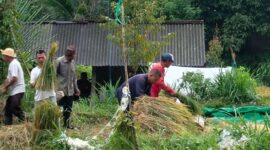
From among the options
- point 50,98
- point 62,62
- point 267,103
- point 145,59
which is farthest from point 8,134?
point 267,103

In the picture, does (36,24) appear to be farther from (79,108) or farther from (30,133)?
(30,133)

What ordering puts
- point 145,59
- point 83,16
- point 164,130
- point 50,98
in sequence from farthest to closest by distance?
point 83,16 → point 145,59 → point 50,98 → point 164,130

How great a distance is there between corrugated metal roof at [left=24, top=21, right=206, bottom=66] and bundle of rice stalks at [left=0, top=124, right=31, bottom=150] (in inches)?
320

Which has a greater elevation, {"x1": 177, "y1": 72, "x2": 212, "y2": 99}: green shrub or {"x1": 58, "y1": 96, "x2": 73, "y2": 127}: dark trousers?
{"x1": 58, "y1": 96, "x2": 73, "y2": 127}: dark trousers

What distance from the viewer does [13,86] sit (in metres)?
8.75

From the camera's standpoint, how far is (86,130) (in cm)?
883

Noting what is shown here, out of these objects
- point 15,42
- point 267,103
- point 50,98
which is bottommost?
point 267,103

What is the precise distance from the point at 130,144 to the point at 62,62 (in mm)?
2355

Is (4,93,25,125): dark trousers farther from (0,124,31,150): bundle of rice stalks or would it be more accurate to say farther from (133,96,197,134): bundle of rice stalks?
(133,96,197,134): bundle of rice stalks

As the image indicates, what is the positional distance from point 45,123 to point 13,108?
1.37 meters

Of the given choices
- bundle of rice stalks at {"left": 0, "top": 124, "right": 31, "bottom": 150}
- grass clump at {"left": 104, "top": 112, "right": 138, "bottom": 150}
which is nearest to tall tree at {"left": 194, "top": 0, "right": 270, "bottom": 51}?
bundle of rice stalks at {"left": 0, "top": 124, "right": 31, "bottom": 150}

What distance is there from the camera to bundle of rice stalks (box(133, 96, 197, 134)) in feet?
25.6

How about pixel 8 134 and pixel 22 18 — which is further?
pixel 22 18

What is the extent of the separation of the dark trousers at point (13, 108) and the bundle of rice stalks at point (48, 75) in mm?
504
